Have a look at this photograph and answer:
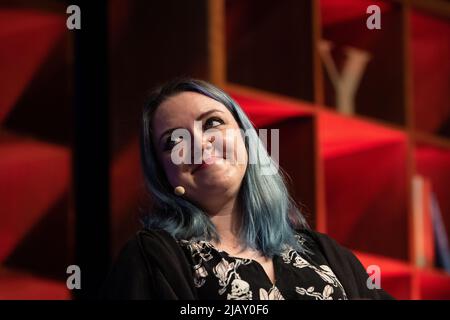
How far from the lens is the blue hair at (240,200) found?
1662mm

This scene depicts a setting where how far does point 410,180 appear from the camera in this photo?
3.16 meters

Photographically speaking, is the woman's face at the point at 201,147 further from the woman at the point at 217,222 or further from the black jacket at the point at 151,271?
the black jacket at the point at 151,271

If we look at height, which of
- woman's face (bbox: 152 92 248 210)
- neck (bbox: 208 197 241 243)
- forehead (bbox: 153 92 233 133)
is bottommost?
neck (bbox: 208 197 241 243)

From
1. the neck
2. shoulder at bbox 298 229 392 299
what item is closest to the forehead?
the neck

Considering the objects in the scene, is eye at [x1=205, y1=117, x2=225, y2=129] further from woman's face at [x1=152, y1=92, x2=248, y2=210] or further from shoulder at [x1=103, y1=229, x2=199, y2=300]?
shoulder at [x1=103, y1=229, x2=199, y2=300]

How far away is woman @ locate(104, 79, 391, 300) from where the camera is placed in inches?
61.9

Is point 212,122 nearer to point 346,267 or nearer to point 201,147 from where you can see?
point 201,147

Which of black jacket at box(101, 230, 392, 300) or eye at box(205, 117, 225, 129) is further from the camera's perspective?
eye at box(205, 117, 225, 129)

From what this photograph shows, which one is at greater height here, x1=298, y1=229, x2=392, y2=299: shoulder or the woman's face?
the woman's face

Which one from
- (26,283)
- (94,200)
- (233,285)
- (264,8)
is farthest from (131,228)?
(233,285)

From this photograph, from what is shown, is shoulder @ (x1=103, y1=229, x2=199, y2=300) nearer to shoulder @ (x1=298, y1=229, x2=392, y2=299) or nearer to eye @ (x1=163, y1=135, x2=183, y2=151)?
eye @ (x1=163, y1=135, x2=183, y2=151)

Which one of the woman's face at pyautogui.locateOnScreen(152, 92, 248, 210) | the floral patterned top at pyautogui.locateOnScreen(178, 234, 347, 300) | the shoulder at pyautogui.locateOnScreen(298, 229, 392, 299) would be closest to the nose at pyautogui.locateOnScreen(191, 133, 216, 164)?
the woman's face at pyautogui.locateOnScreen(152, 92, 248, 210)

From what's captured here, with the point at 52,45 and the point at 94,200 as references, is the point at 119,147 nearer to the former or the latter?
the point at 94,200

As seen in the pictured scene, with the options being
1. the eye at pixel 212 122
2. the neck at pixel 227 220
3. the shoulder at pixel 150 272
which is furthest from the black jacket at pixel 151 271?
the eye at pixel 212 122
